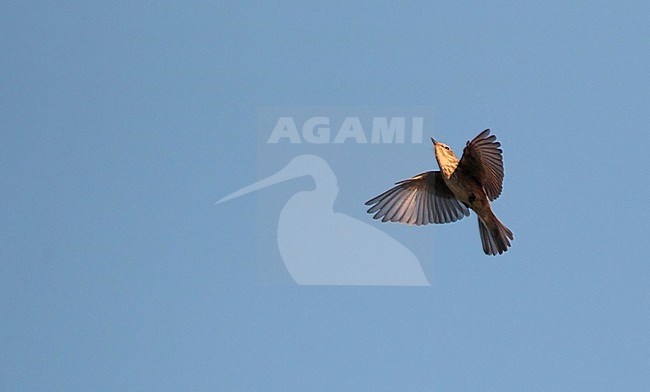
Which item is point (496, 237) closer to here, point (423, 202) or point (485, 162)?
point (485, 162)

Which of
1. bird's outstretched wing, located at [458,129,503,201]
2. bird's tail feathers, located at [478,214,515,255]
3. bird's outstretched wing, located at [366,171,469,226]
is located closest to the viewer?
bird's outstretched wing, located at [458,129,503,201]

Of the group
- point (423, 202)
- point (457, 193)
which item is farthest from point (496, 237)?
point (423, 202)

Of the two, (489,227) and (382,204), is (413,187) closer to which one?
(382,204)

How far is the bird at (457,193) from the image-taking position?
345 centimetres

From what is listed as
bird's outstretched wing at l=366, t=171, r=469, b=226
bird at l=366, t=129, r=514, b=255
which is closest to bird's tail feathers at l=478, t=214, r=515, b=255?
bird at l=366, t=129, r=514, b=255

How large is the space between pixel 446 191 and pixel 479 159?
1.42 ft

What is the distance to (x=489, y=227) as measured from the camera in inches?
141

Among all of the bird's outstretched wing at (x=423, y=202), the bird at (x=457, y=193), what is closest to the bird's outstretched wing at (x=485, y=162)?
the bird at (x=457, y=193)

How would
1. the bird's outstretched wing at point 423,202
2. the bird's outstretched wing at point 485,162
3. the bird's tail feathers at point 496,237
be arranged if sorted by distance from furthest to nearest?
the bird's outstretched wing at point 423,202, the bird's tail feathers at point 496,237, the bird's outstretched wing at point 485,162

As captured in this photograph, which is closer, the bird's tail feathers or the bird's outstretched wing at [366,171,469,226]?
the bird's tail feathers

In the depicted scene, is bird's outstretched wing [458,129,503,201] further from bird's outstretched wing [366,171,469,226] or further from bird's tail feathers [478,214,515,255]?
Answer: bird's outstretched wing [366,171,469,226]

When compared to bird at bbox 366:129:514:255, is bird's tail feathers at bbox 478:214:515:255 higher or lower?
lower

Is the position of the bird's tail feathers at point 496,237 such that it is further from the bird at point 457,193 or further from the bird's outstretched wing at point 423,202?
the bird's outstretched wing at point 423,202

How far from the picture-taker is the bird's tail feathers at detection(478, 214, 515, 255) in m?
3.53
